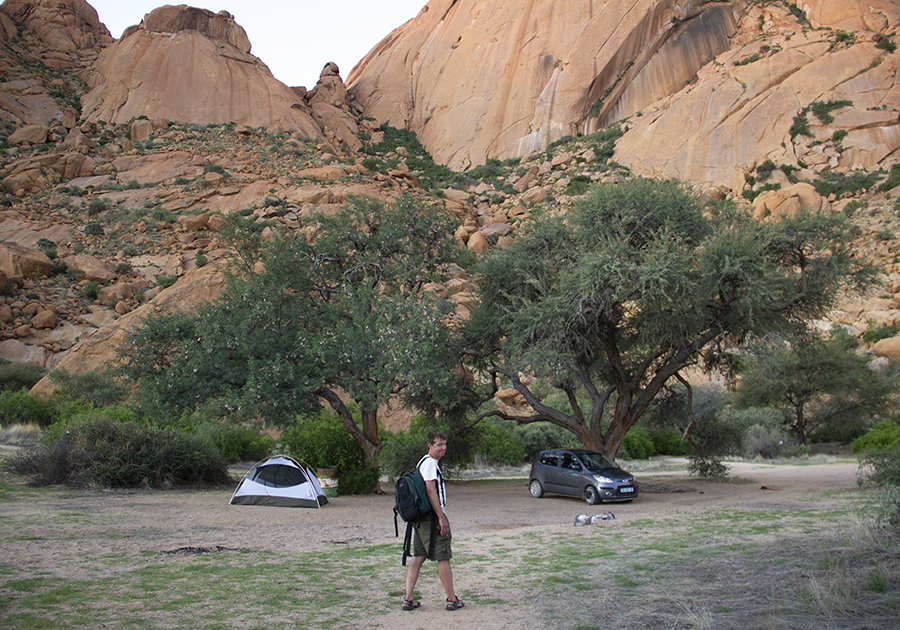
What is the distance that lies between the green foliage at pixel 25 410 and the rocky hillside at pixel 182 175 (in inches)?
181

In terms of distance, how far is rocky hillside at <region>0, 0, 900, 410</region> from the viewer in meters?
36.8

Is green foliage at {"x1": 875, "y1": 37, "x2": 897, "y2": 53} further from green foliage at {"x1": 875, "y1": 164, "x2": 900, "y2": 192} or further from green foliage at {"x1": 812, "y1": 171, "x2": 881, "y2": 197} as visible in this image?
green foliage at {"x1": 812, "y1": 171, "x2": 881, "y2": 197}

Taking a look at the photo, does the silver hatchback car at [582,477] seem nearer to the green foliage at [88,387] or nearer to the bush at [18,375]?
the green foliage at [88,387]

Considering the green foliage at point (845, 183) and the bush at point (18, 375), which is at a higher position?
the green foliage at point (845, 183)

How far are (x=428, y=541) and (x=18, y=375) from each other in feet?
108

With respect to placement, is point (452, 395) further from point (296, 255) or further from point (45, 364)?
point (45, 364)

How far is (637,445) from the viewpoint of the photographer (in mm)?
34562

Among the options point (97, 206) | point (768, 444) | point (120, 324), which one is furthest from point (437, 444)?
point (97, 206)

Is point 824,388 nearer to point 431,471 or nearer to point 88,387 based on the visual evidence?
point 431,471

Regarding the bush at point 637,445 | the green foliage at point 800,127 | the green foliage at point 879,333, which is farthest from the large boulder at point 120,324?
the green foliage at point 800,127

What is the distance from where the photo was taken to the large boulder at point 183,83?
55219 millimetres

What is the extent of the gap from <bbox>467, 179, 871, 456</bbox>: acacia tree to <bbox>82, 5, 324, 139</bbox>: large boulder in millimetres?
43849

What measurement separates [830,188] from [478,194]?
28739mm

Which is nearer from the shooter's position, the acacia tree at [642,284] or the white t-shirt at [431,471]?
the white t-shirt at [431,471]
